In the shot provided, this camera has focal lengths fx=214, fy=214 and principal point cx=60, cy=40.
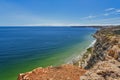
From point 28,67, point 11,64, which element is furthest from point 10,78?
point 11,64

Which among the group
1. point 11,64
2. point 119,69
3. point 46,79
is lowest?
point 11,64

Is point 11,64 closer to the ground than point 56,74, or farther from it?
closer to the ground

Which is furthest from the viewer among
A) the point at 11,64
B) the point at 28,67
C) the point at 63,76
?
the point at 11,64

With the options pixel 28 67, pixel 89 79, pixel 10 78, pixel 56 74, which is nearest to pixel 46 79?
pixel 56 74

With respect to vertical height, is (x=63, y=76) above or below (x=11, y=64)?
above

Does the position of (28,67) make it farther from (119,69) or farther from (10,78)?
(119,69)

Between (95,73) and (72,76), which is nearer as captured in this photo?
(95,73)

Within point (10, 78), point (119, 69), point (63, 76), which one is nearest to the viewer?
point (119, 69)

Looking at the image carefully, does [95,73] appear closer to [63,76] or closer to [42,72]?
[63,76]

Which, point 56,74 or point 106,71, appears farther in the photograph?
point 56,74

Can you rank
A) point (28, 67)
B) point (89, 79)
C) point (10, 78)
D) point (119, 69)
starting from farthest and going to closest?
point (28, 67)
point (10, 78)
point (119, 69)
point (89, 79)
